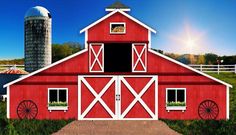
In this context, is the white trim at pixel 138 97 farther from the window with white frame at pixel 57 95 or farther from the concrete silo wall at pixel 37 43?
the concrete silo wall at pixel 37 43

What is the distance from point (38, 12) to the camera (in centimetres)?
3875

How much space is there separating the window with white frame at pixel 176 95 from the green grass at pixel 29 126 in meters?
6.51

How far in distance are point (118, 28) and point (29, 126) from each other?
8.37m

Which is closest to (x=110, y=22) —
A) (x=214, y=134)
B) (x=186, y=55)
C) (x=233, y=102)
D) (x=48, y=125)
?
(x=48, y=125)

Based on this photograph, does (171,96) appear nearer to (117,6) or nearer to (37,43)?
(117,6)

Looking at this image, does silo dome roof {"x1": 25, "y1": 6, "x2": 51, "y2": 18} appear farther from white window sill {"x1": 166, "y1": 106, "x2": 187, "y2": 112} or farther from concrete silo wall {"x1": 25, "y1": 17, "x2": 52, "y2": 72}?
white window sill {"x1": 166, "y1": 106, "x2": 187, "y2": 112}

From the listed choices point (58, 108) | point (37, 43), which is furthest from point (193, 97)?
point (37, 43)

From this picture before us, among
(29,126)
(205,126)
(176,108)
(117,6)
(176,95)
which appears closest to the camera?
(29,126)

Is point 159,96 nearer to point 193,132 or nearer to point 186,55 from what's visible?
point 193,132

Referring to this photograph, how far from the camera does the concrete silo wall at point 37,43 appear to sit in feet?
125

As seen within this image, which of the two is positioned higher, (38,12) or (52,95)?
(38,12)

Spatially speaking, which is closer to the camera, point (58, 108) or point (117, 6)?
point (58, 108)

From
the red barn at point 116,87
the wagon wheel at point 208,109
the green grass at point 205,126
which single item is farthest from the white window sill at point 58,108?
the wagon wheel at point 208,109

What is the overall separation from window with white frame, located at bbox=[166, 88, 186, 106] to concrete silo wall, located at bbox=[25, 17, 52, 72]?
1820 centimetres
